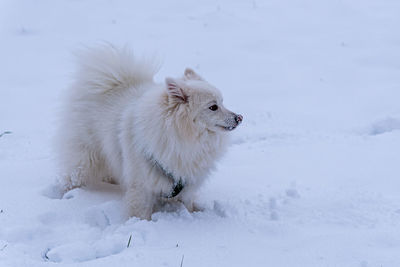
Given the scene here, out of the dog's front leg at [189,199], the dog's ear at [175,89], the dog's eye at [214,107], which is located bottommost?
the dog's front leg at [189,199]

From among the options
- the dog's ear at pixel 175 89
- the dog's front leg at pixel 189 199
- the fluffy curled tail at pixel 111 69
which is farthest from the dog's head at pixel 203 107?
the fluffy curled tail at pixel 111 69

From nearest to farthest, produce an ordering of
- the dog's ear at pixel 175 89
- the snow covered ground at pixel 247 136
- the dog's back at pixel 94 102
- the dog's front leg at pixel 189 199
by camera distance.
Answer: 1. the snow covered ground at pixel 247 136
2. the dog's ear at pixel 175 89
3. the dog's front leg at pixel 189 199
4. the dog's back at pixel 94 102

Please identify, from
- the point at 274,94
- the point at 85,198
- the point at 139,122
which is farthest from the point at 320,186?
the point at 274,94

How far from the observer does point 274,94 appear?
6785 millimetres

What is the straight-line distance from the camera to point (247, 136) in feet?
17.8

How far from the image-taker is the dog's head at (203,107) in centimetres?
331

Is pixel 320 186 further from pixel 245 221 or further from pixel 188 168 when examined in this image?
pixel 188 168

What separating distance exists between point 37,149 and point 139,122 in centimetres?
234

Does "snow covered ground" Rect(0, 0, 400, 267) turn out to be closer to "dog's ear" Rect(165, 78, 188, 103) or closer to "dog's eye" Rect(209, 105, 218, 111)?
"dog's eye" Rect(209, 105, 218, 111)

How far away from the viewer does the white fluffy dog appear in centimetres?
332

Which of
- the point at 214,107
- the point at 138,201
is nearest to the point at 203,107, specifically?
the point at 214,107

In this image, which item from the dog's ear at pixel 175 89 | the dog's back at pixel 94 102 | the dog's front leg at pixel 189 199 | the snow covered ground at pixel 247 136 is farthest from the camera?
the dog's back at pixel 94 102

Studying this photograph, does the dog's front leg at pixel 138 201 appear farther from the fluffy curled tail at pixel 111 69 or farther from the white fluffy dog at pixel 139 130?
the fluffy curled tail at pixel 111 69

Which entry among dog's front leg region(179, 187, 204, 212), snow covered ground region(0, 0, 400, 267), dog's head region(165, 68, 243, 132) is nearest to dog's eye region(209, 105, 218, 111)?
dog's head region(165, 68, 243, 132)
